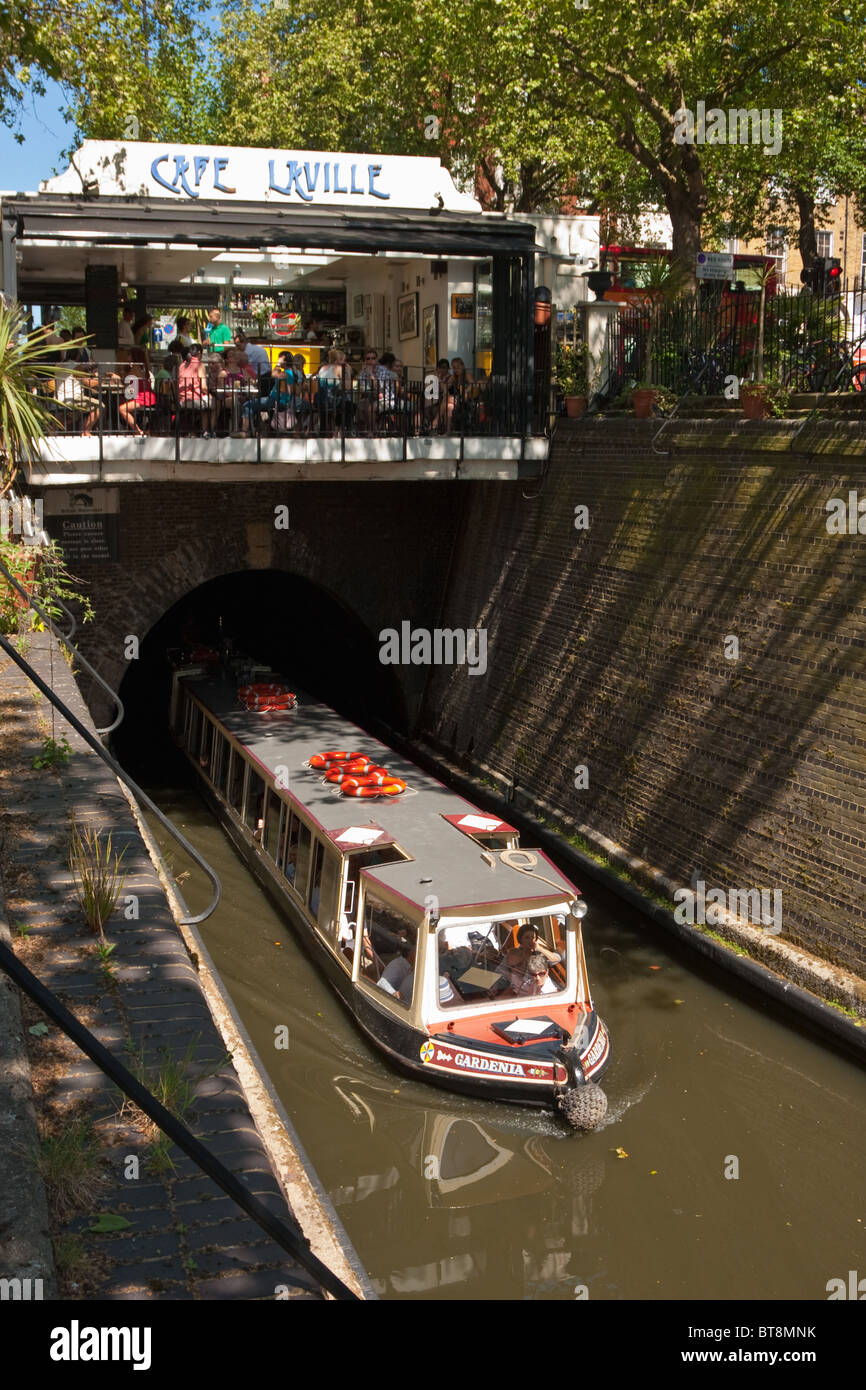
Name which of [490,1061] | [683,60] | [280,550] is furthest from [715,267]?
[490,1061]

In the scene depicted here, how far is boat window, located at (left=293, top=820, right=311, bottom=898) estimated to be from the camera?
43.1 feet

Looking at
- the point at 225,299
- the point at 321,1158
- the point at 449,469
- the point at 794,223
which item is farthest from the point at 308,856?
the point at 794,223

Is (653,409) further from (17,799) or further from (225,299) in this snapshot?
(225,299)

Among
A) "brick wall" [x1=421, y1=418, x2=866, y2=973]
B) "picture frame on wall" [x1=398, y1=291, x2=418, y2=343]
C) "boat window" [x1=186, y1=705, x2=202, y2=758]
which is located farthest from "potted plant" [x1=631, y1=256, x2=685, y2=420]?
"boat window" [x1=186, y1=705, x2=202, y2=758]

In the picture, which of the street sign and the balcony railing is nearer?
the balcony railing

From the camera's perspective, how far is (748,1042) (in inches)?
438

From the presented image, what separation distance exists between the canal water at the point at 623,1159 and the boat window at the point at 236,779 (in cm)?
415

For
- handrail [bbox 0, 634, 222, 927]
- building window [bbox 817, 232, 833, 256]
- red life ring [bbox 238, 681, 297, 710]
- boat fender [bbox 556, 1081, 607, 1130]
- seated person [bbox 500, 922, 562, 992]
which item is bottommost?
boat fender [bbox 556, 1081, 607, 1130]

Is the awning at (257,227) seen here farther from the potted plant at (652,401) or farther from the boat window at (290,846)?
the boat window at (290,846)

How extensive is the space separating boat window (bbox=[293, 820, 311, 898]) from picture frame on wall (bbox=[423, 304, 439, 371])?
29.9 ft

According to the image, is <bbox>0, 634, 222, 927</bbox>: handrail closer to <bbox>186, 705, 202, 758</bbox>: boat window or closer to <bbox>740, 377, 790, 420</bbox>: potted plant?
<bbox>740, 377, 790, 420</bbox>: potted plant

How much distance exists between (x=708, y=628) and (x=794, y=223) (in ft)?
103

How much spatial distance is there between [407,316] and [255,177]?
3.61 metres

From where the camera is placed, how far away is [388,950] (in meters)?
11.2
